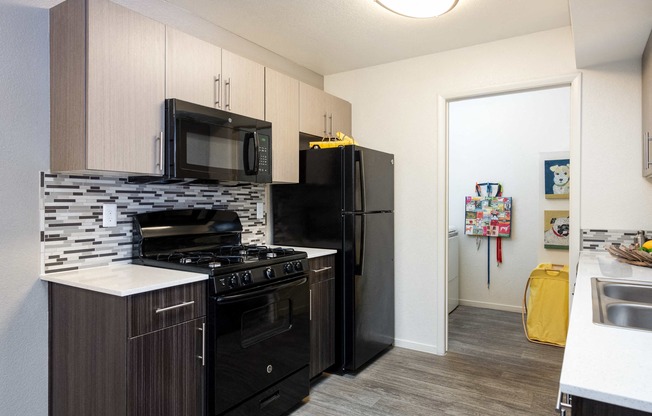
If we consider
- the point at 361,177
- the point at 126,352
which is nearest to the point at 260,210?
the point at 361,177

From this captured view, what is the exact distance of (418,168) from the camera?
334cm

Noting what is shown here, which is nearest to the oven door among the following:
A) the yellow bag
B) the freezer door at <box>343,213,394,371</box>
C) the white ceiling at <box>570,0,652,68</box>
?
the freezer door at <box>343,213,394,371</box>

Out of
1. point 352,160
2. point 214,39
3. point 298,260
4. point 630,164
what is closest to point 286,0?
point 214,39

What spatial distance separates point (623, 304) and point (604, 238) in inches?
58.8

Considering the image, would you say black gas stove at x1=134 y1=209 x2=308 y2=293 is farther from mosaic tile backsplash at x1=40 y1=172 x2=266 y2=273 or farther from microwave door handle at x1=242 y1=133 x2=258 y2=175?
microwave door handle at x1=242 y1=133 x2=258 y2=175

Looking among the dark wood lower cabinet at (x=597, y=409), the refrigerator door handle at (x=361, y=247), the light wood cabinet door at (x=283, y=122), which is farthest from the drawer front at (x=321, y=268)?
the dark wood lower cabinet at (x=597, y=409)

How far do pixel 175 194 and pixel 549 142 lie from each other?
381 cm

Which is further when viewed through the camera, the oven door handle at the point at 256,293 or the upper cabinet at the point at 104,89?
the oven door handle at the point at 256,293

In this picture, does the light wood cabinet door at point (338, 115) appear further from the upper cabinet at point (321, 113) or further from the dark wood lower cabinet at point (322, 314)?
the dark wood lower cabinet at point (322, 314)

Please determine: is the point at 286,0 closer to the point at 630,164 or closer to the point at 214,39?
the point at 214,39

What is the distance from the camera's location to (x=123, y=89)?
1.86m

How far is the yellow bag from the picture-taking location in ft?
11.5

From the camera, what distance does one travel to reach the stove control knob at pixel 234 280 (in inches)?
75.7

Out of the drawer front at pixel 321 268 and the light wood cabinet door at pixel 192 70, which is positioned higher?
the light wood cabinet door at pixel 192 70
